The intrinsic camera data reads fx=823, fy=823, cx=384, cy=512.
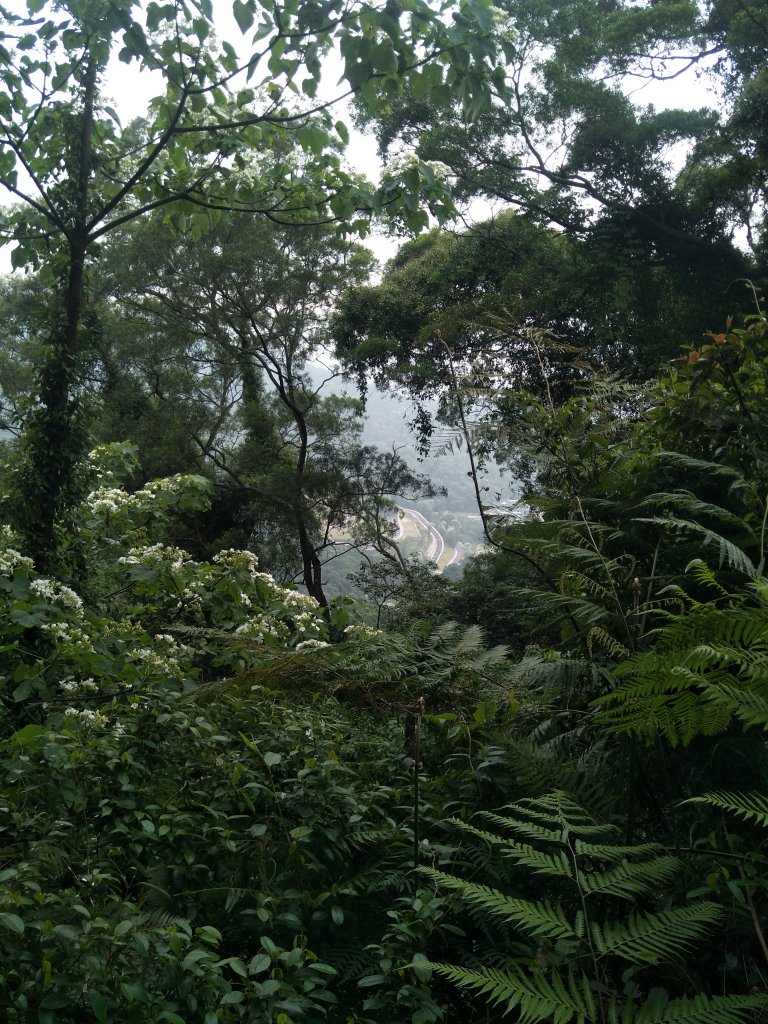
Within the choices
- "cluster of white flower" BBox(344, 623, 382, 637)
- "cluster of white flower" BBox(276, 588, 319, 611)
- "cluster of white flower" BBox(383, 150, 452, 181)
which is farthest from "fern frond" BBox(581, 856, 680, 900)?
"cluster of white flower" BBox(383, 150, 452, 181)

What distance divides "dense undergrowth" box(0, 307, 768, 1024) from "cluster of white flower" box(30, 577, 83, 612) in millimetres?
178

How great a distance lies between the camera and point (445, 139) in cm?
1088

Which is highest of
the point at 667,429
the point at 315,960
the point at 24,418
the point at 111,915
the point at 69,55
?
the point at 69,55

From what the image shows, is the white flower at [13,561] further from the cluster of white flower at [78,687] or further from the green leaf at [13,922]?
the green leaf at [13,922]

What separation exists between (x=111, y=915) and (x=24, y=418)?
101 inches

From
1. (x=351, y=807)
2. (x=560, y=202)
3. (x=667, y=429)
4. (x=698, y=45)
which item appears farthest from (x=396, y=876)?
(x=698, y=45)

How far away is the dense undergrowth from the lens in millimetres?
1124

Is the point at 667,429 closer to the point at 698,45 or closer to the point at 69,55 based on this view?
the point at 69,55

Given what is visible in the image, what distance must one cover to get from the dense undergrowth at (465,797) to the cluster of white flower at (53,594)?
178 millimetres

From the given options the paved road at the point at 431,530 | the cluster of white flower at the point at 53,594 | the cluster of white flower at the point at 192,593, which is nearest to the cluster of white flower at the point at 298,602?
the cluster of white flower at the point at 192,593

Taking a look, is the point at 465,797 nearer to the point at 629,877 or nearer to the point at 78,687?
the point at 629,877

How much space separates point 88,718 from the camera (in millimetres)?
1941

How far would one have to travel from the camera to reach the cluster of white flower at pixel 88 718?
190cm

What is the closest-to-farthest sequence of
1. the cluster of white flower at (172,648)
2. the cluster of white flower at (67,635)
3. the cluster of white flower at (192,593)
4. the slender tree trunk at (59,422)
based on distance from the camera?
1. the cluster of white flower at (67,635)
2. the cluster of white flower at (172,648)
3. the slender tree trunk at (59,422)
4. the cluster of white flower at (192,593)
